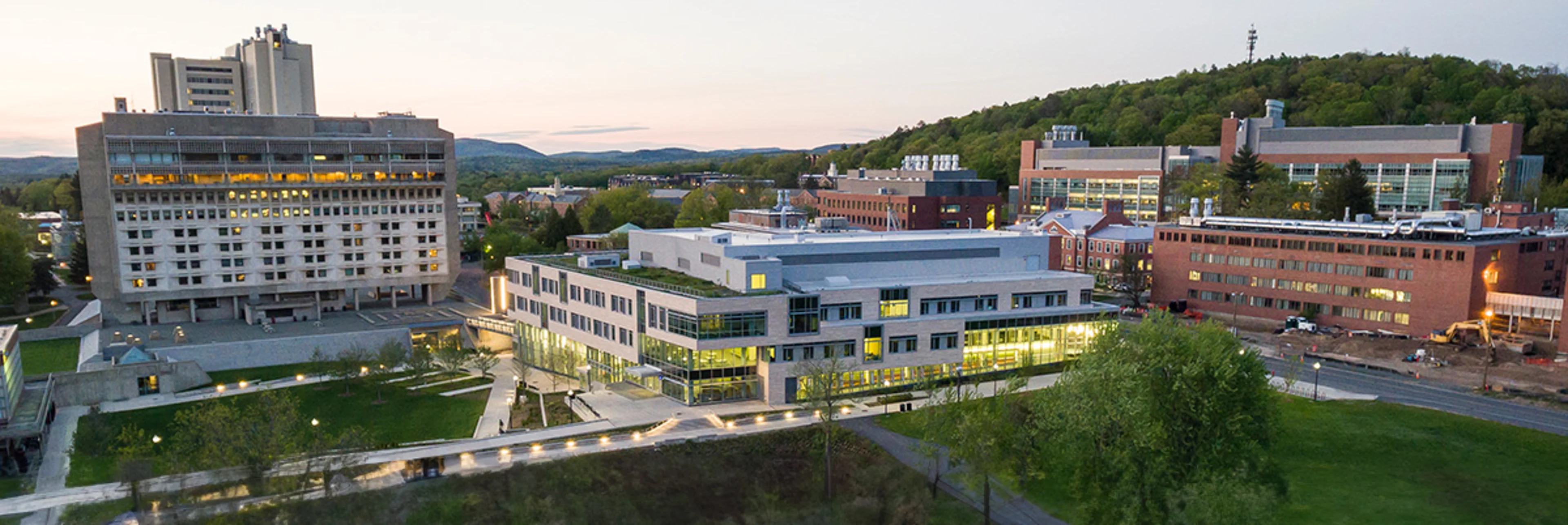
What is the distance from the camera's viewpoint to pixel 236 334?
2817 inches

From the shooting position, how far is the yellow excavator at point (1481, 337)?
62.2 metres

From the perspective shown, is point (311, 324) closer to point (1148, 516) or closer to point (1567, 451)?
point (1148, 516)

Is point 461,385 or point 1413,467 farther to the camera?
point 461,385

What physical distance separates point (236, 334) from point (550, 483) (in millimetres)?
42528

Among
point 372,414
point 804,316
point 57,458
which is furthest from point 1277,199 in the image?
point 57,458

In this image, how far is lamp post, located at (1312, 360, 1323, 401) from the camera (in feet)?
177

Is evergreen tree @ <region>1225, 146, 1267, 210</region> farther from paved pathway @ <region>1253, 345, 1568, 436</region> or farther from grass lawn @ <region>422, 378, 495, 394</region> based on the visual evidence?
grass lawn @ <region>422, 378, 495, 394</region>

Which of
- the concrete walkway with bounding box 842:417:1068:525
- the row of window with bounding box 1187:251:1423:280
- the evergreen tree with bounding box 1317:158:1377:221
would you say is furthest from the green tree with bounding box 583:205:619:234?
the evergreen tree with bounding box 1317:158:1377:221

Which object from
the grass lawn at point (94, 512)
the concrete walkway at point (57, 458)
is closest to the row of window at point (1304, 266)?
the grass lawn at point (94, 512)

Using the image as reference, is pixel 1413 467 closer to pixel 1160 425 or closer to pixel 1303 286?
pixel 1160 425

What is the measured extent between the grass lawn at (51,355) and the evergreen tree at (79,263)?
78.7ft

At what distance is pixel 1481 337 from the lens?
213 ft

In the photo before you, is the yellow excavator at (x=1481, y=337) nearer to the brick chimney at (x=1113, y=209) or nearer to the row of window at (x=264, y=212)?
the brick chimney at (x=1113, y=209)

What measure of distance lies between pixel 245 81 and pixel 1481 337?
140365mm
